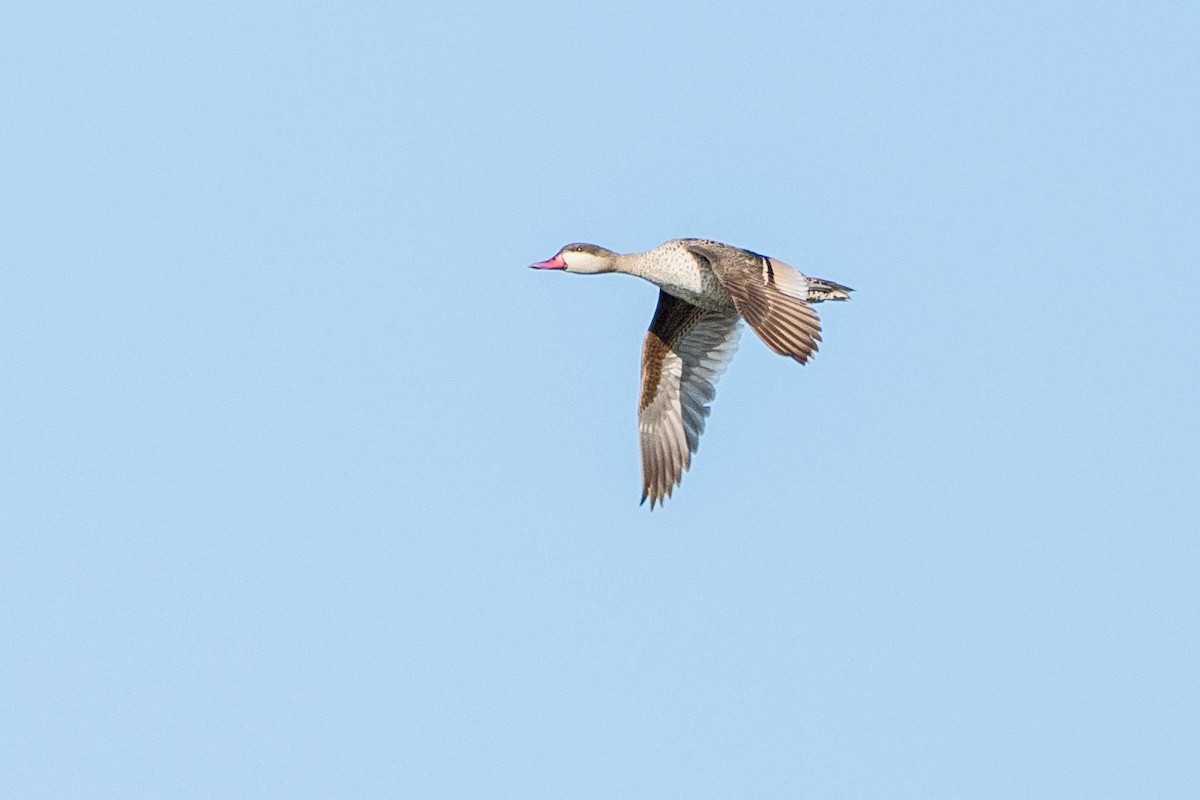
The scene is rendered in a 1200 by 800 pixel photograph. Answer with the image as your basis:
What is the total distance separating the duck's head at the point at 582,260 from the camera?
22.6m

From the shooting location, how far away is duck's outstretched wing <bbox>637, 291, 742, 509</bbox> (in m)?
23.9

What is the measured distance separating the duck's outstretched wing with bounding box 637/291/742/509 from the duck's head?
1.40 meters

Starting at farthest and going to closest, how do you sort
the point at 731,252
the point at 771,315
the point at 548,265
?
1. the point at 548,265
2. the point at 731,252
3. the point at 771,315

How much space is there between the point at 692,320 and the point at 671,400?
106 cm

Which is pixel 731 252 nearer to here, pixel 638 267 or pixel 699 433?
pixel 638 267

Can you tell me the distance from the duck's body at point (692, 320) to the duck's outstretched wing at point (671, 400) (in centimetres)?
1

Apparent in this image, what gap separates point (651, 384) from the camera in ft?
79.0

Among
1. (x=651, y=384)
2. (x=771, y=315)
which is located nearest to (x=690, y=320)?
(x=651, y=384)

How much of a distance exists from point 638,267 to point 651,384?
2.28 metres

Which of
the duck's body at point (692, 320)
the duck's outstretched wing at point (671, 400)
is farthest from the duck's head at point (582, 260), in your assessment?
the duck's outstretched wing at point (671, 400)

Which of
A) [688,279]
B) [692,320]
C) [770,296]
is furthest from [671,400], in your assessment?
[770,296]

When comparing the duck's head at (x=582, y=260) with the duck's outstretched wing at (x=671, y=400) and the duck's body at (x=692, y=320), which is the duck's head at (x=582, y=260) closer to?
the duck's body at (x=692, y=320)

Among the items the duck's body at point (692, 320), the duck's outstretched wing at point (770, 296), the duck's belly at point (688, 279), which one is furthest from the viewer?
the duck's belly at point (688, 279)

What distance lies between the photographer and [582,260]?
74.6 ft
